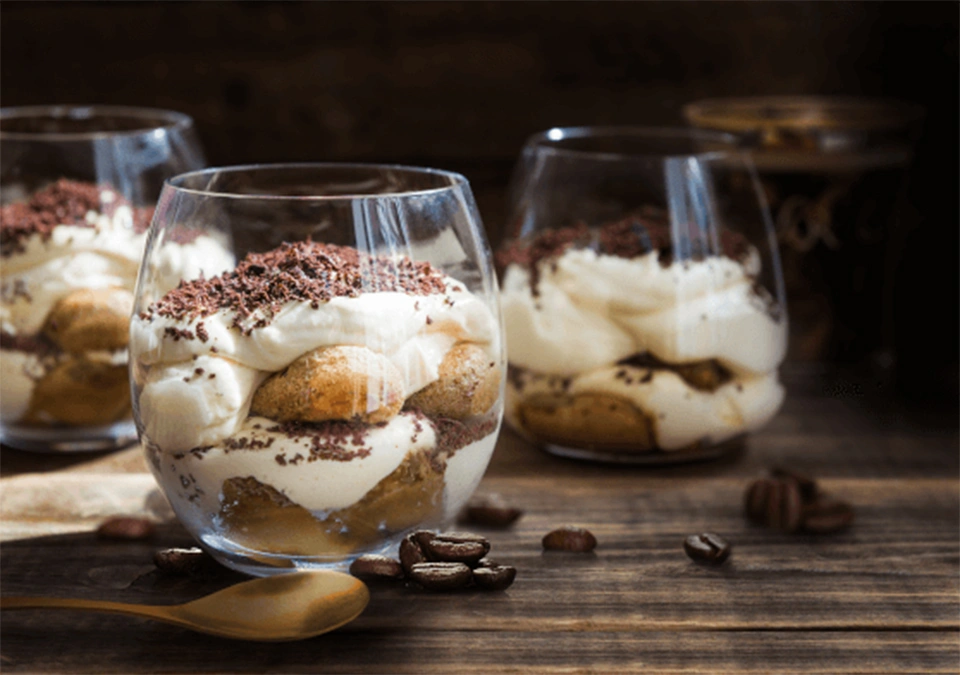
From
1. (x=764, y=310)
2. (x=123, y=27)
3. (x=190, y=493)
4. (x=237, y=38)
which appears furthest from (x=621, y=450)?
(x=123, y=27)

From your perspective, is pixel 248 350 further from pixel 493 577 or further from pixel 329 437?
pixel 493 577

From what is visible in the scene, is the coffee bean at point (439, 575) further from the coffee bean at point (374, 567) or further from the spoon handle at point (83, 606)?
the spoon handle at point (83, 606)

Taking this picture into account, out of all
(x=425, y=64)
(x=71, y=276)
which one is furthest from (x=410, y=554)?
(x=425, y=64)

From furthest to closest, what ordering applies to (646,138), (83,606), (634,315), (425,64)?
(425,64) → (646,138) → (634,315) → (83,606)

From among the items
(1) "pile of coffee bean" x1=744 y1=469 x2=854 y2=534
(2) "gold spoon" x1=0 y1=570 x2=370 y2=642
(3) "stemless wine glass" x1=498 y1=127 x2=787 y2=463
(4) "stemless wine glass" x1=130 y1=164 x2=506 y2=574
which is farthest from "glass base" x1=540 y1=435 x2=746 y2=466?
(2) "gold spoon" x1=0 y1=570 x2=370 y2=642

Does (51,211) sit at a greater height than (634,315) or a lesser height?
greater

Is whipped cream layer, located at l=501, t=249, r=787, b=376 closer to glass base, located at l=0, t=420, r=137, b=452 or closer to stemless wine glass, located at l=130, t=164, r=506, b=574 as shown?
stemless wine glass, located at l=130, t=164, r=506, b=574

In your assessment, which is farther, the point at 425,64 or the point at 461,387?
the point at 425,64
